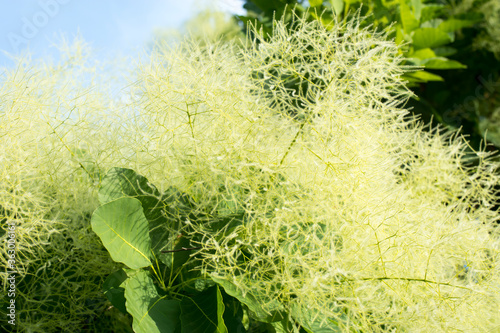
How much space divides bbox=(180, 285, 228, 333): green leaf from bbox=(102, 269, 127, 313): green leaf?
7cm

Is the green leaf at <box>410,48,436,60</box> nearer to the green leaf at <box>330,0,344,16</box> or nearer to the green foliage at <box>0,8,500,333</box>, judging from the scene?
the green leaf at <box>330,0,344,16</box>

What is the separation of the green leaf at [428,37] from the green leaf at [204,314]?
832mm

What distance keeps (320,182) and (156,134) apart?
0.77ft

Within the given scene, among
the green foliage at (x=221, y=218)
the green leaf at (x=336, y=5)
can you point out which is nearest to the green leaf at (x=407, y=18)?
the green leaf at (x=336, y=5)

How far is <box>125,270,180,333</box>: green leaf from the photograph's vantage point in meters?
0.40

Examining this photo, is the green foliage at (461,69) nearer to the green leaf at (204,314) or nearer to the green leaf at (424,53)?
the green leaf at (424,53)

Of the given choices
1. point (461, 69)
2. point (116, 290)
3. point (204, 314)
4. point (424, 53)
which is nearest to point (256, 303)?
point (204, 314)

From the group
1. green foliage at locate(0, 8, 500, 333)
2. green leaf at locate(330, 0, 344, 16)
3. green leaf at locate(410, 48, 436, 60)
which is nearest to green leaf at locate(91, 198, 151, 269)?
green foliage at locate(0, 8, 500, 333)

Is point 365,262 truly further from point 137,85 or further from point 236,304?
point 137,85

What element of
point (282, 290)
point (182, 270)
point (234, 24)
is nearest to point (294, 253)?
point (282, 290)

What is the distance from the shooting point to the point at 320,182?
511 mm

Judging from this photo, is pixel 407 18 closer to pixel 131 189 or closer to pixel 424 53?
pixel 424 53

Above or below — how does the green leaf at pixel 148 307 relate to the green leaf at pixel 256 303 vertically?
above

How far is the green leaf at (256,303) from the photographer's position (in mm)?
427
